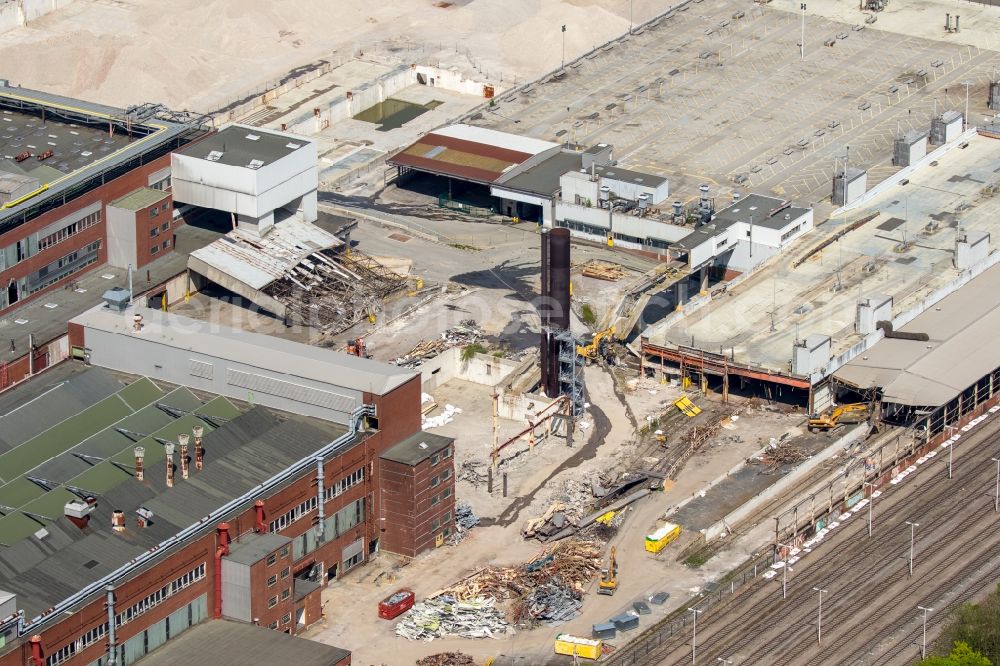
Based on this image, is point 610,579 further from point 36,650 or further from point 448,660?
point 36,650

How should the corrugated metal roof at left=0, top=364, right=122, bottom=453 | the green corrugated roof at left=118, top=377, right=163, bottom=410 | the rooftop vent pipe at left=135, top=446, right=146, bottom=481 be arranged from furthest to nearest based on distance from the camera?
1. the green corrugated roof at left=118, top=377, right=163, bottom=410
2. the corrugated metal roof at left=0, top=364, right=122, bottom=453
3. the rooftop vent pipe at left=135, top=446, right=146, bottom=481

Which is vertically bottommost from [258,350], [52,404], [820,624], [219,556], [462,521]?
[820,624]

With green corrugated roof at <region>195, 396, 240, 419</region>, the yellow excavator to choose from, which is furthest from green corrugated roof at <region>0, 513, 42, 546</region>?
the yellow excavator

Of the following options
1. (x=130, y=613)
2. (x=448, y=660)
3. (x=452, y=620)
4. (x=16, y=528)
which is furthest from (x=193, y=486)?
(x=448, y=660)

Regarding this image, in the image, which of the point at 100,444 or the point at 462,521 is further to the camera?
the point at 462,521

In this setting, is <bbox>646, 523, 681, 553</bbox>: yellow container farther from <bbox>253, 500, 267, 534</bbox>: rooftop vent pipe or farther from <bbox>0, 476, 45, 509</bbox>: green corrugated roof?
<bbox>0, 476, 45, 509</bbox>: green corrugated roof

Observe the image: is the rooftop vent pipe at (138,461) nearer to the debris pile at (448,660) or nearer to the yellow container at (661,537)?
the debris pile at (448,660)

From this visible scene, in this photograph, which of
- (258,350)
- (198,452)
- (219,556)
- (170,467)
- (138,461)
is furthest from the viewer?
(258,350)
